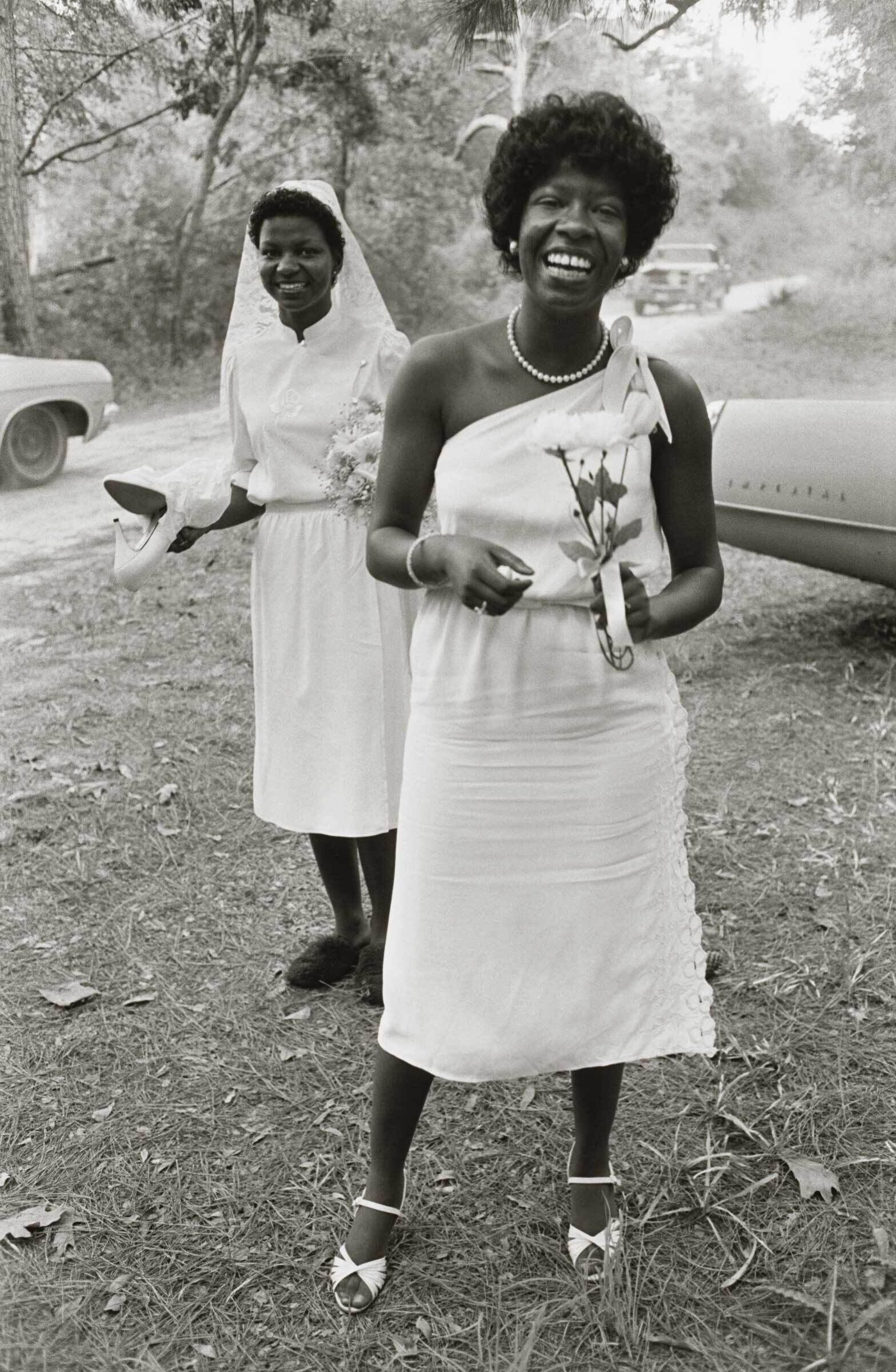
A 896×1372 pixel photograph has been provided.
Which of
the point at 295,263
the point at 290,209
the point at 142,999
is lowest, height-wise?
the point at 142,999

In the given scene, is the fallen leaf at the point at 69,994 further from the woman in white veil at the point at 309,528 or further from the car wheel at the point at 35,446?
the car wheel at the point at 35,446

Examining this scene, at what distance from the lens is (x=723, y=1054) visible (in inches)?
104

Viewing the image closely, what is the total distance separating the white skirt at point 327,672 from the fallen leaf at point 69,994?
25.1 inches

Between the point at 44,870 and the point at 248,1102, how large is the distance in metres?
1.26

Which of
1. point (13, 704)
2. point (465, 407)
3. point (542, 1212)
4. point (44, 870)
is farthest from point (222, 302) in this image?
point (542, 1212)

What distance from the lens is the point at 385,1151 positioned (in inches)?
77.4

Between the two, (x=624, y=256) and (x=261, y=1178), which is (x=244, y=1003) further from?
(x=624, y=256)

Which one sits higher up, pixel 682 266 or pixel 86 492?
pixel 682 266

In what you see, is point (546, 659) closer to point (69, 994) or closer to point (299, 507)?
point (299, 507)

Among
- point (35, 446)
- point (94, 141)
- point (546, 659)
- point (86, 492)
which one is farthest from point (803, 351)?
point (546, 659)

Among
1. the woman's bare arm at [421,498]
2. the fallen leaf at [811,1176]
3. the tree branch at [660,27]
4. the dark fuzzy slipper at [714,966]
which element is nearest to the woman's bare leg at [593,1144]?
the fallen leaf at [811,1176]

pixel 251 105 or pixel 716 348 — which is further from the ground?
pixel 251 105

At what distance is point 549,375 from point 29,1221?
1.68m

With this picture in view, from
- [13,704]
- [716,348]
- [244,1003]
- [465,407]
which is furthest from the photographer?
[716,348]
